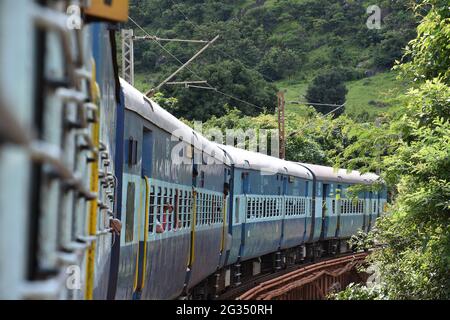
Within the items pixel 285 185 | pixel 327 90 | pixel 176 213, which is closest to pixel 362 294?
pixel 176 213

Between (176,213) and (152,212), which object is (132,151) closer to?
(152,212)

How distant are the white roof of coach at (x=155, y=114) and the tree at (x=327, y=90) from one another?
7220cm

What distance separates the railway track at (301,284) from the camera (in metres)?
16.9

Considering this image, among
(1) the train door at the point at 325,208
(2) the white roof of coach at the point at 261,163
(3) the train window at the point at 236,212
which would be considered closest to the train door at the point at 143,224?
(2) the white roof of coach at the point at 261,163

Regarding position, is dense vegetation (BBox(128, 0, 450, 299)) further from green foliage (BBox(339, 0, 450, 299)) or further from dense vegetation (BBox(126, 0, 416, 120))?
dense vegetation (BBox(126, 0, 416, 120))

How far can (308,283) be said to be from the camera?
19562mm

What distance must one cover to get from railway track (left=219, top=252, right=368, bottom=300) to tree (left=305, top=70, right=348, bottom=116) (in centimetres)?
6222

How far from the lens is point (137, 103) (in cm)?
821

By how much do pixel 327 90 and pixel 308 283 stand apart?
6731 cm

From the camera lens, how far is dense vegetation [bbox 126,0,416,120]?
2625 inches

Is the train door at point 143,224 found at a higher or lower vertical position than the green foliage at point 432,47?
lower

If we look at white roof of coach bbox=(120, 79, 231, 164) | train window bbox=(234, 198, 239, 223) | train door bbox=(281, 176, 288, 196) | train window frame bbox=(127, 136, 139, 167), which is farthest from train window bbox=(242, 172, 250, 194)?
train window frame bbox=(127, 136, 139, 167)

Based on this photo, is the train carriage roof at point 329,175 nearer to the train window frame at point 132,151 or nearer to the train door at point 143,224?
the train door at point 143,224

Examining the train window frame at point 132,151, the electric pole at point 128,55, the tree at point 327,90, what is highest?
the tree at point 327,90
